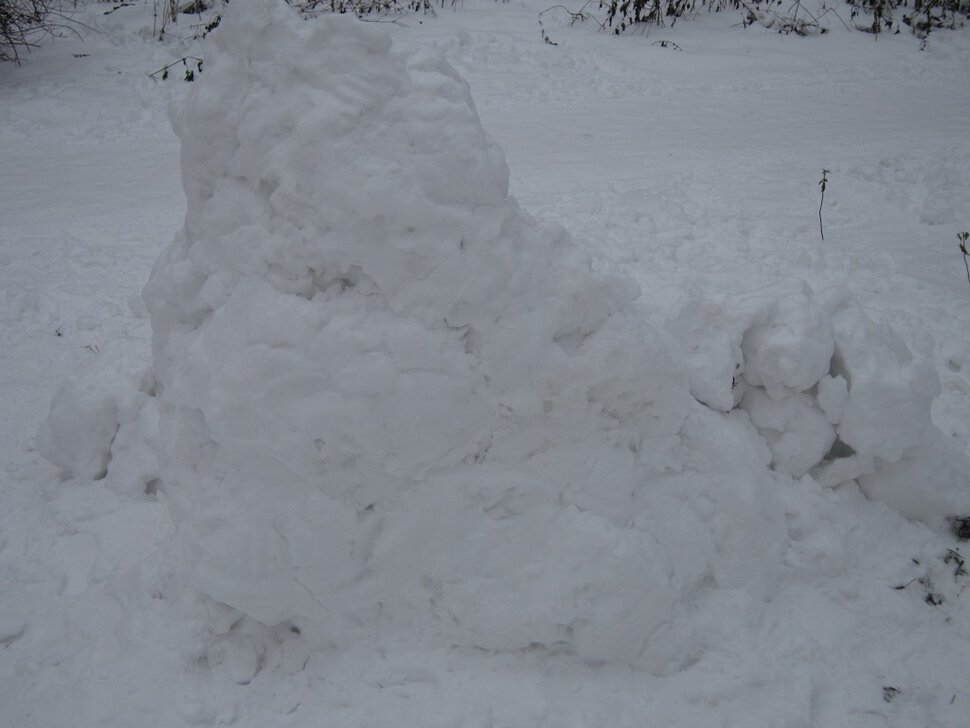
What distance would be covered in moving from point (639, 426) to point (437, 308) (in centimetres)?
80

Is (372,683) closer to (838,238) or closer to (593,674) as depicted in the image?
(593,674)

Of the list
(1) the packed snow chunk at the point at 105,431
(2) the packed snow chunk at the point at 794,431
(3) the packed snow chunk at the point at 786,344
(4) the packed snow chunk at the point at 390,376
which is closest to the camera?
(4) the packed snow chunk at the point at 390,376

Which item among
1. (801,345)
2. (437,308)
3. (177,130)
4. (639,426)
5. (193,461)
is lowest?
(193,461)

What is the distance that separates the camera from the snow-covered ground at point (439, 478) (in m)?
2.04

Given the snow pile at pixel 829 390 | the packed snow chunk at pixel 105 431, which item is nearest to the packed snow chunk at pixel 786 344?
the snow pile at pixel 829 390

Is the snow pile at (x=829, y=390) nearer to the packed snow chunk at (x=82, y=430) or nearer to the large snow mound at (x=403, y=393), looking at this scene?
the large snow mound at (x=403, y=393)

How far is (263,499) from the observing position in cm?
218

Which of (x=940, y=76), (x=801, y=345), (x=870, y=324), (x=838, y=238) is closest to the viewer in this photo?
(x=801, y=345)

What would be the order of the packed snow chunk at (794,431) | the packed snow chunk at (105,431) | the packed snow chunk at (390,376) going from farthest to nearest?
1. the packed snow chunk at (105,431)
2. the packed snow chunk at (794,431)
3. the packed snow chunk at (390,376)

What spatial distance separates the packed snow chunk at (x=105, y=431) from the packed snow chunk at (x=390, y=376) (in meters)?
0.65

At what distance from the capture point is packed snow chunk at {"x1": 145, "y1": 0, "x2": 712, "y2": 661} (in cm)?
201

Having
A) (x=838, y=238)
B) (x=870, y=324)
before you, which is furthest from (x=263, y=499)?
(x=838, y=238)

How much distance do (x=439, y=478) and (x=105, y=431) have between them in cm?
167

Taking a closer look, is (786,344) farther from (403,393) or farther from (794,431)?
(403,393)
